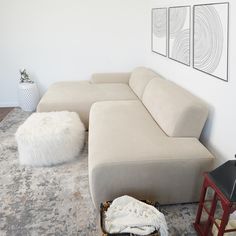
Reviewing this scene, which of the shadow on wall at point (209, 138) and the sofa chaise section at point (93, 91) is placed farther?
the sofa chaise section at point (93, 91)

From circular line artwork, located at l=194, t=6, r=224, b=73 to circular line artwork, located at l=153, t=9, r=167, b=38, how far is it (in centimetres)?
93

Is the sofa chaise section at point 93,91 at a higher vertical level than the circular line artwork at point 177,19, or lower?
lower

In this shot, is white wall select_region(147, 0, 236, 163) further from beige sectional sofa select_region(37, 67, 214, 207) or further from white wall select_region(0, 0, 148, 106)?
white wall select_region(0, 0, 148, 106)

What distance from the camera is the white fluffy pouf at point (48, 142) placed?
2.54 meters

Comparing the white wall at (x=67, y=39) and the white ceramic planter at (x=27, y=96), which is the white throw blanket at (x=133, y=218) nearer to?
the white ceramic planter at (x=27, y=96)

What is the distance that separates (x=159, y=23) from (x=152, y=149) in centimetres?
202

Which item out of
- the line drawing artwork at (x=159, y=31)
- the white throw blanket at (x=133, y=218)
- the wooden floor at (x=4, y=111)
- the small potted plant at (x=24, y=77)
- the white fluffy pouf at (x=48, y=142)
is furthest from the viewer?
the small potted plant at (x=24, y=77)

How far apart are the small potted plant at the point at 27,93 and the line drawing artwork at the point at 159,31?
1836mm

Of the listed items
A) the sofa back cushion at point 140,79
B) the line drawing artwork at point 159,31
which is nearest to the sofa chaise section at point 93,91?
the sofa back cushion at point 140,79

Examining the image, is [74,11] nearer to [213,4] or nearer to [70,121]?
[70,121]

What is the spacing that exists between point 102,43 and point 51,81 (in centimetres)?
99

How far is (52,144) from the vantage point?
8.42 ft

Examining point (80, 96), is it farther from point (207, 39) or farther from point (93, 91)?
point (207, 39)

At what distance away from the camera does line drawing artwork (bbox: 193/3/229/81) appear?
1.97 metres
